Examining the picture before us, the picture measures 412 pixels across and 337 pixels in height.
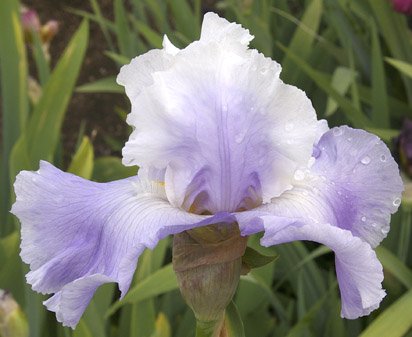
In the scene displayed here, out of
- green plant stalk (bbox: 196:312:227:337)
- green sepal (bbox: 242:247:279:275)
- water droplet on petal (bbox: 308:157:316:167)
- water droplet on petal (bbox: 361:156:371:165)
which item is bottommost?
green plant stalk (bbox: 196:312:227:337)

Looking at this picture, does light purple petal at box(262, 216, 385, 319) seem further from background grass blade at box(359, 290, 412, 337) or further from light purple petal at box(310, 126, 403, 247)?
background grass blade at box(359, 290, 412, 337)

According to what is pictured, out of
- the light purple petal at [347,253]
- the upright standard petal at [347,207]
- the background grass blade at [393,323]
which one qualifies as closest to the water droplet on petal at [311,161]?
the upright standard petal at [347,207]

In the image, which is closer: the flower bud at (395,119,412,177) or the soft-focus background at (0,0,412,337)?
the soft-focus background at (0,0,412,337)

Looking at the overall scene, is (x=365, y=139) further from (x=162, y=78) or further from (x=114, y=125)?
(x=114, y=125)

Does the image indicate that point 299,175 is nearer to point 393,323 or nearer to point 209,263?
point 209,263

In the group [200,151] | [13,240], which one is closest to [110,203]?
[200,151]

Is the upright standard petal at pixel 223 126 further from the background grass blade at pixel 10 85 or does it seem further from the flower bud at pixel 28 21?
the flower bud at pixel 28 21

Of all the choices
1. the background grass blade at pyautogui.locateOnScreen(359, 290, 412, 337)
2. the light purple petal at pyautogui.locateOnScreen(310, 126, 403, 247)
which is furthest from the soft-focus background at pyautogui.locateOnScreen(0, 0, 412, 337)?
the light purple petal at pyautogui.locateOnScreen(310, 126, 403, 247)
